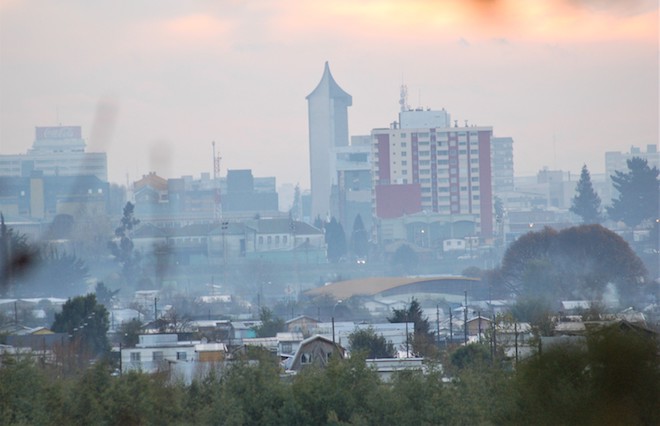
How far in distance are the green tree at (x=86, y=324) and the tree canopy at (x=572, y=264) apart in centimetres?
1039

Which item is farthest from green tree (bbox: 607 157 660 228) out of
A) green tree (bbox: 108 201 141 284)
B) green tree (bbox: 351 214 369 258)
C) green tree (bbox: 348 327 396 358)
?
green tree (bbox: 348 327 396 358)

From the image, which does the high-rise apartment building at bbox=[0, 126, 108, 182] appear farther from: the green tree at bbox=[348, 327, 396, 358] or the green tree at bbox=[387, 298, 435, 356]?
the green tree at bbox=[348, 327, 396, 358]

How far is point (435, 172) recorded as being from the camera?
61.1 m

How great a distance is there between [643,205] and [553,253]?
695 inches

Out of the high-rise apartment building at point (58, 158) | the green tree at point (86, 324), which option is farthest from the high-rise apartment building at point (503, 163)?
the green tree at point (86, 324)

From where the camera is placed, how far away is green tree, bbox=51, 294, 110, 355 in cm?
2176

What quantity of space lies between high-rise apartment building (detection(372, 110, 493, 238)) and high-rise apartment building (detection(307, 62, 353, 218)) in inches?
717

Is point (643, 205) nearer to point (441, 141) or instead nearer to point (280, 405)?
point (441, 141)

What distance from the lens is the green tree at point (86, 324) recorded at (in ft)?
71.4

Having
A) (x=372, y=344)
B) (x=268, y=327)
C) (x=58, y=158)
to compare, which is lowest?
(x=268, y=327)

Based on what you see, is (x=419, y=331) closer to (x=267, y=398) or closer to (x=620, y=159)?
(x=267, y=398)

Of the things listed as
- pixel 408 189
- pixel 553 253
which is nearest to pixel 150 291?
pixel 553 253

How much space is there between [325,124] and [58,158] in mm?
15558

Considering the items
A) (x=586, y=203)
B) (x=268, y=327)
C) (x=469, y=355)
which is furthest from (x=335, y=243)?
(x=469, y=355)
